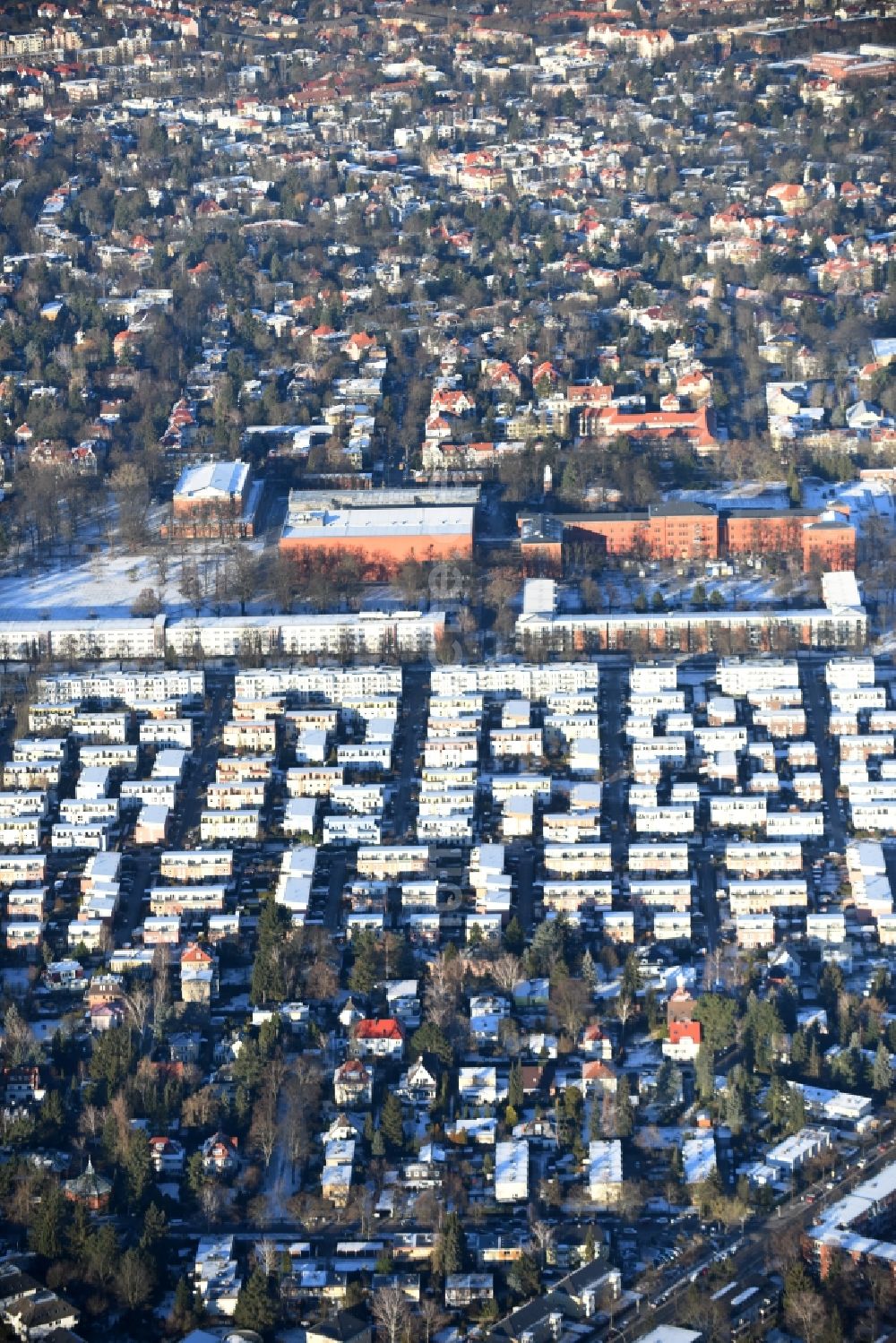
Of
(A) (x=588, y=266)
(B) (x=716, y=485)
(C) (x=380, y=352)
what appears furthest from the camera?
(A) (x=588, y=266)

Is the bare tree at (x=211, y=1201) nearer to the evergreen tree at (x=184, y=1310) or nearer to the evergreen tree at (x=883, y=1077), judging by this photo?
the evergreen tree at (x=184, y=1310)

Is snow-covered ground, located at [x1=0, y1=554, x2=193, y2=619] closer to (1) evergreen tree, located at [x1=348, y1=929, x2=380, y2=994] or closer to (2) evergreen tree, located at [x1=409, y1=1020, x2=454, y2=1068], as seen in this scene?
(1) evergreen tree, located at [x1=348, y1=929, x2=380, y2=994]

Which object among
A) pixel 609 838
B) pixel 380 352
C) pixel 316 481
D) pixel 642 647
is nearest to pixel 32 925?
pixel 609 838

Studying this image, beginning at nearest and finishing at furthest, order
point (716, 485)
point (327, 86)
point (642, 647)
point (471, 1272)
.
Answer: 1. point (471, 1272)
2. point (642, 647)
3. point (716, 485)
4. point (327, 86)

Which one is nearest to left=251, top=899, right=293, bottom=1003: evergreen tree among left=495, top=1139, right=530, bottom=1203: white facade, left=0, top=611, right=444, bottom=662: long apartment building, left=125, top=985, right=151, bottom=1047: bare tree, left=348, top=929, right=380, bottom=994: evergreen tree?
left=348, top=929, right=380, bottom=994: evergreen tree

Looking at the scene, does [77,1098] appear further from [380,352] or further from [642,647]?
[380,352]

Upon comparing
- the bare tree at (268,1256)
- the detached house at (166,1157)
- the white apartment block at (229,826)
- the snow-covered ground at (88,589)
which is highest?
the bare tree at (268,1256)

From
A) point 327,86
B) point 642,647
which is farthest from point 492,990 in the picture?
point 327,86

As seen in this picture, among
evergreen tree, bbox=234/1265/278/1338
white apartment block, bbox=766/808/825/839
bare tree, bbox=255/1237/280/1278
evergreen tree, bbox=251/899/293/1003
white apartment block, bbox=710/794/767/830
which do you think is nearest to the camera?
evergreen tree, bbox=234/1265/278/1338

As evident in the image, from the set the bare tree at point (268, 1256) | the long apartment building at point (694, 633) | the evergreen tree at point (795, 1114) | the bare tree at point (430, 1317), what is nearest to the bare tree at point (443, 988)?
the evergreen tree at point (795, 1114)

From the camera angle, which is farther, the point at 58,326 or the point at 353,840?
the point at 58,326
